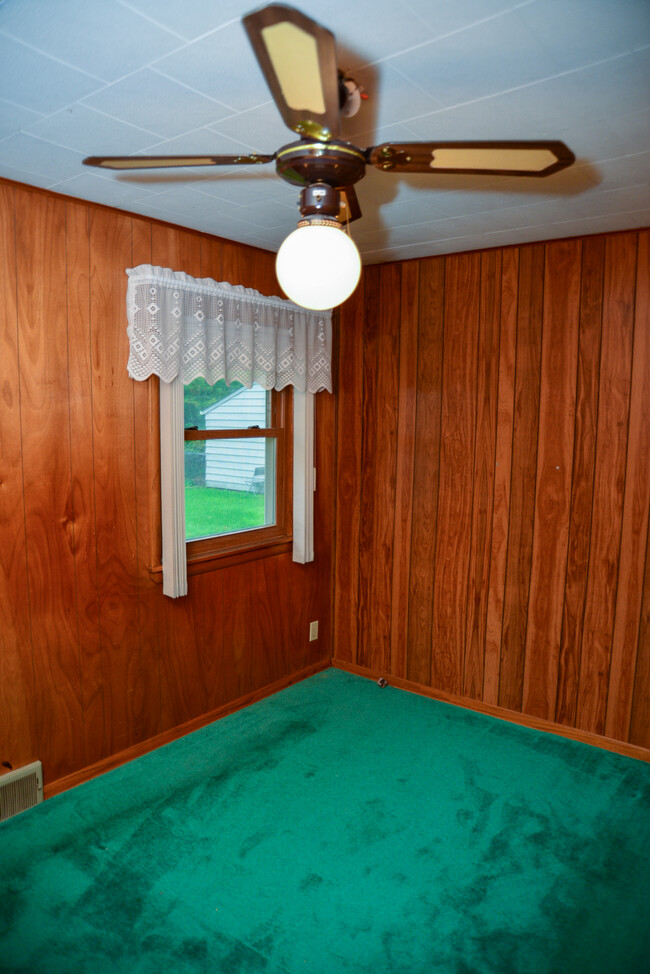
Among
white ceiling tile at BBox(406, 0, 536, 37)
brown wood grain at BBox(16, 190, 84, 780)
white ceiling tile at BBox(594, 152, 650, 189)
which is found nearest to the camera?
white ceiling tile at BBox(406, 0, 536, 37)

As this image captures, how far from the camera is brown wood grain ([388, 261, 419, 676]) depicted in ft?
11.6

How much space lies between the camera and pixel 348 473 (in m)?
3.87

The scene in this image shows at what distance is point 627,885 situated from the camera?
217 cm

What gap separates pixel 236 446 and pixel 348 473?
82 cm

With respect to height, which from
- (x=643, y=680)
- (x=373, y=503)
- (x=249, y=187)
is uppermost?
(x=249, y=187)

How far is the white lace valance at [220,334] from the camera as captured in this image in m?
2.70

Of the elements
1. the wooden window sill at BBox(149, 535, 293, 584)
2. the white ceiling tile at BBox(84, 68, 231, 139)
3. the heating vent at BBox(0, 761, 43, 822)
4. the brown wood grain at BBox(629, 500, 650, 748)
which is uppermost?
the white ceiling tile at BBox(84, 68, 231, 139)

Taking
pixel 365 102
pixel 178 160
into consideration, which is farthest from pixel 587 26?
pixel 178 160

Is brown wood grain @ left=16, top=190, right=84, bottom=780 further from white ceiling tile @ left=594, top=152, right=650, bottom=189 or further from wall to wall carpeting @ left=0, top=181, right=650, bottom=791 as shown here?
white ceiling tile @ left=594, top=152, right=650, bottom=189

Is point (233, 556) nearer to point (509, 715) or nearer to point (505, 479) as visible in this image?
point (505, 479)

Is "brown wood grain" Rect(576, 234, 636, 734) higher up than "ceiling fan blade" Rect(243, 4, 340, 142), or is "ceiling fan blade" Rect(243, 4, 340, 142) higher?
"ceiling fan blade" Rect(243, 4, 340, 142)

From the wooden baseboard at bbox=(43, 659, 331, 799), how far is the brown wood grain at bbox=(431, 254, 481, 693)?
83 centimetres

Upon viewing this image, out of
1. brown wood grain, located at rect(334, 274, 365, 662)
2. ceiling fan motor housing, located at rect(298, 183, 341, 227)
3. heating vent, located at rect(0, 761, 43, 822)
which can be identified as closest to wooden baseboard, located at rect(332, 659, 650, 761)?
brown wood grain, located at rect(334, 274, 365, 662)

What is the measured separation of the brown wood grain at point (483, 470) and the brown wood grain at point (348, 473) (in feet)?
2.44
